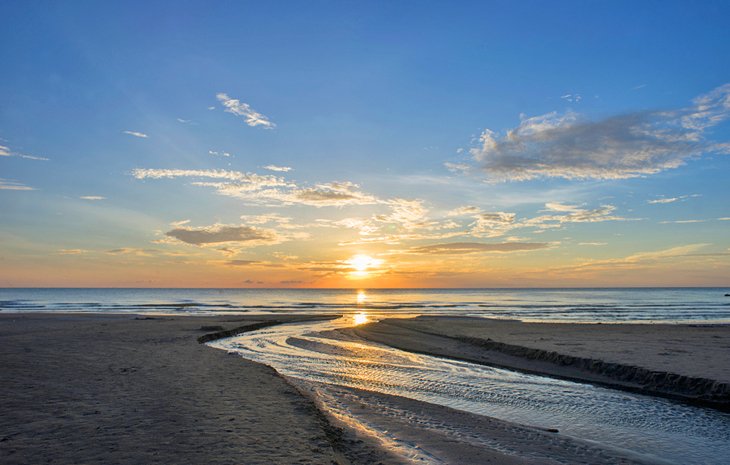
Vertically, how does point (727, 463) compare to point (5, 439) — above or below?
below

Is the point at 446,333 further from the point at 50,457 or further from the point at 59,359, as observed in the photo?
the point at 50,457

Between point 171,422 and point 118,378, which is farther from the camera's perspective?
point 118,378

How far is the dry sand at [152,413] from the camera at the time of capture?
8.23m

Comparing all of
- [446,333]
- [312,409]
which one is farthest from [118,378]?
[446,333]

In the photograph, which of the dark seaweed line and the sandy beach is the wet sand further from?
the sandy beach

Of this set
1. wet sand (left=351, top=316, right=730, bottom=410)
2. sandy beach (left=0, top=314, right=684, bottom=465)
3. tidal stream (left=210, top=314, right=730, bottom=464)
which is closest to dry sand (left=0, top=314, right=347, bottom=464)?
sandy beach (left=0, top=314, right=684, bottom=465)

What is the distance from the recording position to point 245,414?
11242 mm

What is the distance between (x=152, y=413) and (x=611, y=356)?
20279 mm

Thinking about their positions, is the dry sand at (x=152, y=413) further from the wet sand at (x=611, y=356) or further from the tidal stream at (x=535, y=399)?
the wet sand at (x=611, y=356)

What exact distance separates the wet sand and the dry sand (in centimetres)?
1289

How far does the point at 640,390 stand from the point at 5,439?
759 inches

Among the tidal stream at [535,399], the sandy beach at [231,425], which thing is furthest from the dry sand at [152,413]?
the tidal stream at [535,399]

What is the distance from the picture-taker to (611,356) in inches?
827

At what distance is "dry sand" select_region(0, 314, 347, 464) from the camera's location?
8227 mm
